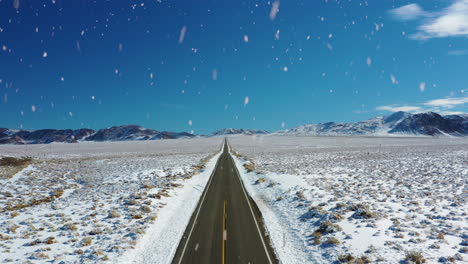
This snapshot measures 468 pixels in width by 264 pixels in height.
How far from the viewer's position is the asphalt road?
10.3 meters

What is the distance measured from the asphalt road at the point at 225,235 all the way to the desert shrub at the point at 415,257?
16.3 ft

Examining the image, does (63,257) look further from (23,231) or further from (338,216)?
(338,216)

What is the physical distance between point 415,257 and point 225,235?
25.7ft

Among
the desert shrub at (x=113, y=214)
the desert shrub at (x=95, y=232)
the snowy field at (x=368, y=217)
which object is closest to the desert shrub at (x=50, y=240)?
the desert shrub at (x=95, y=232)

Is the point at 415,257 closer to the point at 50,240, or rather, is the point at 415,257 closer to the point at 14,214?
the point at 50,240

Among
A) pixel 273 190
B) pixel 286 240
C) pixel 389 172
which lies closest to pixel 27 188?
pixel 273 190

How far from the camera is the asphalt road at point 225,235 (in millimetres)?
10266

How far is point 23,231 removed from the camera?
513 inches

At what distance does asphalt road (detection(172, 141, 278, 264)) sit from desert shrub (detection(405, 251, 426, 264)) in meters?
4.98

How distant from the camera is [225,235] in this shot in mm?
12375

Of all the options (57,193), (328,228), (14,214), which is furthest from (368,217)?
(57,193)

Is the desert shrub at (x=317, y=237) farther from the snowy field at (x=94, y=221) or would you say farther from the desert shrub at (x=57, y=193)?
the desert shrub at (x=57, y=193)

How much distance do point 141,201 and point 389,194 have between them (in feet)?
61.0

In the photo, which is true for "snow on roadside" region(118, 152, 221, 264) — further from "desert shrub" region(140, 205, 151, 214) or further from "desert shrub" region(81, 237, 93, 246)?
"desert shrub" region(81, 237, 93, 246)
